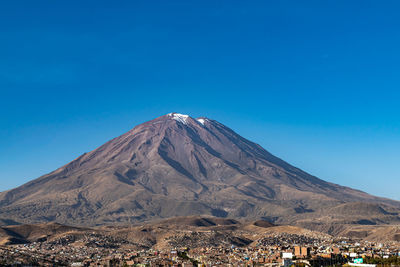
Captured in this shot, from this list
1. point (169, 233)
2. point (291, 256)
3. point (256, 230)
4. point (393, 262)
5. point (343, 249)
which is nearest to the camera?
point (393, 262)

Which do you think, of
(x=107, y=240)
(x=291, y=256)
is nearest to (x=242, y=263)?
(x=291, y=256)

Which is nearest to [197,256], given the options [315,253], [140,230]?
[315,253]

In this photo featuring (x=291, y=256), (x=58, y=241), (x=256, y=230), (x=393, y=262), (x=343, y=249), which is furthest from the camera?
(x=256, y=230)

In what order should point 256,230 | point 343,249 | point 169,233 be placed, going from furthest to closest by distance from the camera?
1. point 256,230
2. point 169,233
3. point 343,249

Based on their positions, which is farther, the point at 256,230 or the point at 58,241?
the point at 256,230

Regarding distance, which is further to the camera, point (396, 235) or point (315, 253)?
point (396, 235)

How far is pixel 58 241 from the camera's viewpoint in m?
161

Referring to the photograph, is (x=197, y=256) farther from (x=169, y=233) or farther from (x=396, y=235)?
(x=396, y=235)

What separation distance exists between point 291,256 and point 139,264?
28153 mm

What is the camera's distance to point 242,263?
10856 centimetres

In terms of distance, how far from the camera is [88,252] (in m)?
137

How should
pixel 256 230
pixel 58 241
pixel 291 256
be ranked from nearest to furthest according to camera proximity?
pixel 291 256 < pixel 58 241 < pixel 256 230

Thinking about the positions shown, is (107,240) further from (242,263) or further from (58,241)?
(242,263)

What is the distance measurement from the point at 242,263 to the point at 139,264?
1909cm
